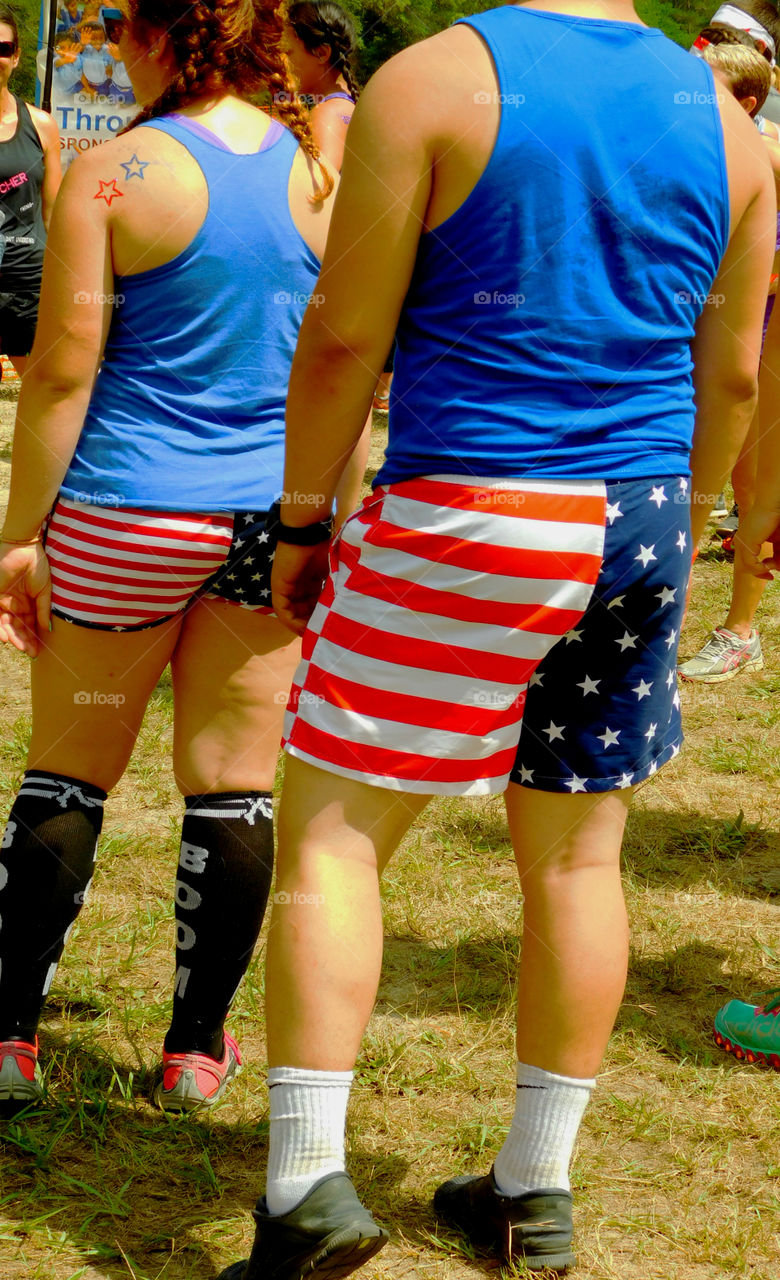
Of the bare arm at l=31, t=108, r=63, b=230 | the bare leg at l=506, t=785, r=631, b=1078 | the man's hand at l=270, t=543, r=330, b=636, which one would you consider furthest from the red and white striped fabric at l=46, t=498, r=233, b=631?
the bare arm at l=31, t=108, r=63, b=230

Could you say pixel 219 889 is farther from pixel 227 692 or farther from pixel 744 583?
pixel 744 583

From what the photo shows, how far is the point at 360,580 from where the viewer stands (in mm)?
1456

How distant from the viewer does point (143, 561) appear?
6.13ft

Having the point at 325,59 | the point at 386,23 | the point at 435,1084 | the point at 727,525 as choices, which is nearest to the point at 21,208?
the point at 325,59

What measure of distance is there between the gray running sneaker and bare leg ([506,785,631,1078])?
2.64m

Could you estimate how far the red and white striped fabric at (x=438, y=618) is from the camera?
1416mm

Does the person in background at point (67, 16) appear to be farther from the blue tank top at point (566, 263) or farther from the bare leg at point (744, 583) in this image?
the blue tank top at point (566, 263)

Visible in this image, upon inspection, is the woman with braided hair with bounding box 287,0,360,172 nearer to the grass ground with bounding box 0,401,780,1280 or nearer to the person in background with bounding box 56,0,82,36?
the grass ground with bounding box 0,401,780,1280

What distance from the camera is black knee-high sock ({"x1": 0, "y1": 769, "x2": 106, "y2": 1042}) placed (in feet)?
6.49

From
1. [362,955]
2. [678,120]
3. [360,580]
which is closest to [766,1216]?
[362,955]

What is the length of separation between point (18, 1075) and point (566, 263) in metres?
1.51

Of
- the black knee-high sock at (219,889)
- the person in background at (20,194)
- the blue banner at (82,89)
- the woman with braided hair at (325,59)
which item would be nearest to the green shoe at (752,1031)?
the black knee-high sock at (219,889)

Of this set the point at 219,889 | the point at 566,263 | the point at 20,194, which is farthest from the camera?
the point at 20,194

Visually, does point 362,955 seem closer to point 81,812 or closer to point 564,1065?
point 564,1065
